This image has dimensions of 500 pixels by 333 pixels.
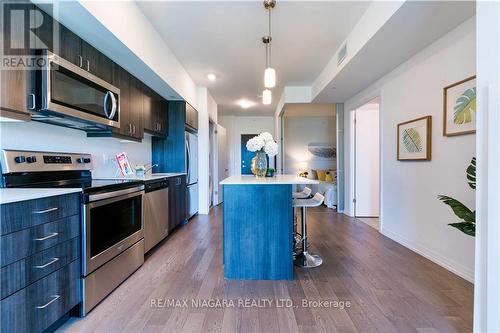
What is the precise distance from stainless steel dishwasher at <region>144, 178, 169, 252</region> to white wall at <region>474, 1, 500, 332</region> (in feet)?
8.93

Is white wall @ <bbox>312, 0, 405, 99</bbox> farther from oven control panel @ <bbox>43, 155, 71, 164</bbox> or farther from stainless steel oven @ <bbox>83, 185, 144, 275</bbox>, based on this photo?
oven control panel @ <bbox>43, 155, 71, 164</bbox>

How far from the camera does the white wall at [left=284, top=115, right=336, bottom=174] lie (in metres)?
7.52

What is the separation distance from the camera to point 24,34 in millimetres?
1619

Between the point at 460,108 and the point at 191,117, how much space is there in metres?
3.81

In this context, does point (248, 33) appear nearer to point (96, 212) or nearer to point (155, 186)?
point (155, 186)

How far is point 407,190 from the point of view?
3162 mm

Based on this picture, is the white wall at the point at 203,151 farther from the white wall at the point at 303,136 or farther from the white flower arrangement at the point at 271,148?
the white wall at the point at 303,136

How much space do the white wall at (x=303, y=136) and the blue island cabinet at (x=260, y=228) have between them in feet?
17.4

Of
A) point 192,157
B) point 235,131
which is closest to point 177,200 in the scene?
point 192,157

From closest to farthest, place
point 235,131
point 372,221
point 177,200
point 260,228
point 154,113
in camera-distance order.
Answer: point 260,228 → point 154,113 → point 177,200 → point 372,221 → point 235,131

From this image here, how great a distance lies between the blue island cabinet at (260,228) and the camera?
7.50 feet

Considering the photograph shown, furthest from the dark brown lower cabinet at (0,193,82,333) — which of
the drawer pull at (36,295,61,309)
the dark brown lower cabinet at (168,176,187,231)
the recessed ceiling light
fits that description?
the recessed ceiling light

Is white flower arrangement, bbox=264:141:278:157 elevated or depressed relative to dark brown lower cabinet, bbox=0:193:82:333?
elevated

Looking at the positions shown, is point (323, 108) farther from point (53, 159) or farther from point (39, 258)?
point (39, 258)
